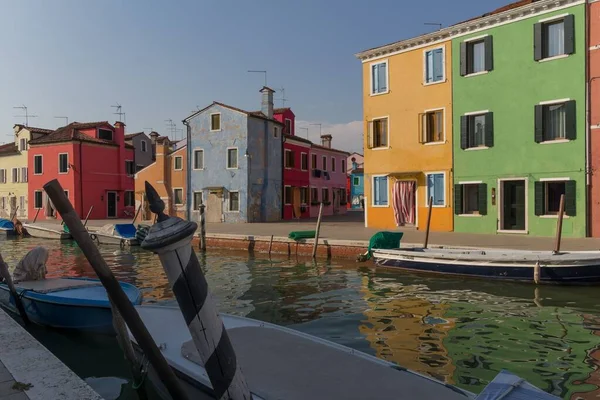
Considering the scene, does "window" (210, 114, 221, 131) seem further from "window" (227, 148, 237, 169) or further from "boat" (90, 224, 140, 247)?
"boat" (90, 224, 140, 247)

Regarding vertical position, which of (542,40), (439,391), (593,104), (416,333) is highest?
(542,40)

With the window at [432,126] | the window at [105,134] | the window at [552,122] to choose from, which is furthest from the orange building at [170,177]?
the window at [552,122]

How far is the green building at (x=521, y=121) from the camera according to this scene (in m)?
17.0

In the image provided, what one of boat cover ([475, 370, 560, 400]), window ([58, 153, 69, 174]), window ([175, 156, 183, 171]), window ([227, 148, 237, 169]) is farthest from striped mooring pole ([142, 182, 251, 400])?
window ([58, 153, 69, 174])

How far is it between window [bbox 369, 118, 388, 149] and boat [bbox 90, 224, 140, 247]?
12028 mm

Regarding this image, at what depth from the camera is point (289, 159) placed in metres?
33.8

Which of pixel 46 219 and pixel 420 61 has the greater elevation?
pixel 420 61

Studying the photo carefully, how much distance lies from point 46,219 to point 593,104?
3628cm

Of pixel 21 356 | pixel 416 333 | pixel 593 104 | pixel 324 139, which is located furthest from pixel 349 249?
pixel 324 139

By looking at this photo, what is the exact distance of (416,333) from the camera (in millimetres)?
7285

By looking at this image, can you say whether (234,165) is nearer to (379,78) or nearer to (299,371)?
(379,78)

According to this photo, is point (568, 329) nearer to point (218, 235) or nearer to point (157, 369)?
point (157, 369)

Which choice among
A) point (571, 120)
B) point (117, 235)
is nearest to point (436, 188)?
point (571, 120)

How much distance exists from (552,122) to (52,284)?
56.7 ft
